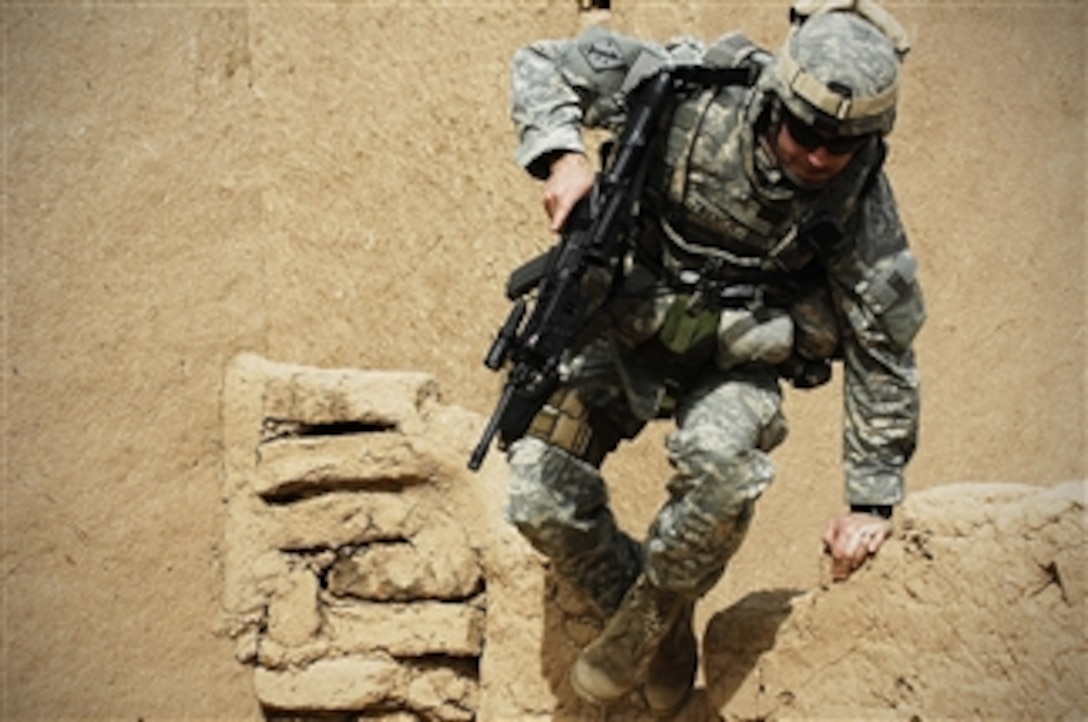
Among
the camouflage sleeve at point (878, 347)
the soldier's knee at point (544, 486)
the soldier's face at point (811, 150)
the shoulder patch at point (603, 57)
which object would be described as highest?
the shoulder patch at point (603, 57)

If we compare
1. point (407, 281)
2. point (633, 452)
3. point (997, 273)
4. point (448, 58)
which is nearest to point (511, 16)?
point (448, 58)

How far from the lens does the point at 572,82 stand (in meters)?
4.87

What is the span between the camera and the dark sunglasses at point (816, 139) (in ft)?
15.2

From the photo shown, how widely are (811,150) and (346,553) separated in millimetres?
1917

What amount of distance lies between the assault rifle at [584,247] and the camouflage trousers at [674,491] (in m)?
0.27

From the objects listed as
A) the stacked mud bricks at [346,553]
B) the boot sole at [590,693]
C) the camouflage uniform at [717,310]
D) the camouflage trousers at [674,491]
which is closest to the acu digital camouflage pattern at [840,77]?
the camouflage uniform at [717,310]

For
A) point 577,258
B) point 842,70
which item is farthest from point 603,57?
point 842,70

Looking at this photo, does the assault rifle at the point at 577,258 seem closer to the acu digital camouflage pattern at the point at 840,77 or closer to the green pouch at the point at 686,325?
the green pouch at the point at 686,325

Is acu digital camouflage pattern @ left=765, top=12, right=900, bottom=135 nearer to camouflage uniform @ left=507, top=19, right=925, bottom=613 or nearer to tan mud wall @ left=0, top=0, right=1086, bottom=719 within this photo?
camouflage uniform @ left=507, top=19, right=925, bottom=613

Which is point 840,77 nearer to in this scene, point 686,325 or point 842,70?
point 842,70

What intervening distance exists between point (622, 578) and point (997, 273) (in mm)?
1961

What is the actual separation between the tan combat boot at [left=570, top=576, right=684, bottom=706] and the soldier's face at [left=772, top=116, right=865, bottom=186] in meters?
0.96

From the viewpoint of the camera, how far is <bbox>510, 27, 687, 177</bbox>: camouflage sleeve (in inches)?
189

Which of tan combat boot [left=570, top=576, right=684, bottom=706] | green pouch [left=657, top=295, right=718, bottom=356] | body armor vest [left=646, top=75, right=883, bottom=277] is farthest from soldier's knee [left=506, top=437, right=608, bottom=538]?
body armor vest [left=646, top=75, right=883, bottom=277]
